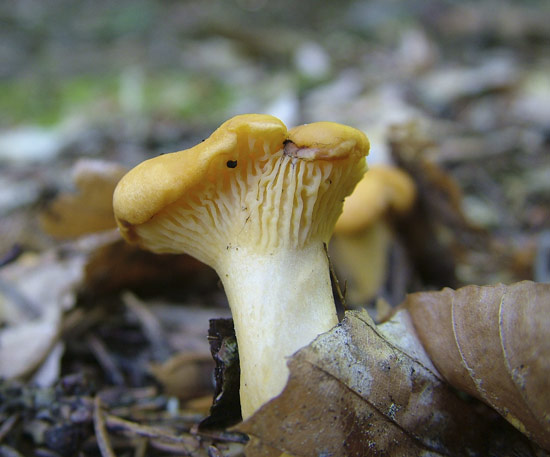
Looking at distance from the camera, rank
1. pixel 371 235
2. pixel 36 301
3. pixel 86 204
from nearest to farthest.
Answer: pixel 36 301, pixel 86 204, pixel 371 235

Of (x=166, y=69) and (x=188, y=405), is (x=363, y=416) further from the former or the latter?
(x=166, y=69)

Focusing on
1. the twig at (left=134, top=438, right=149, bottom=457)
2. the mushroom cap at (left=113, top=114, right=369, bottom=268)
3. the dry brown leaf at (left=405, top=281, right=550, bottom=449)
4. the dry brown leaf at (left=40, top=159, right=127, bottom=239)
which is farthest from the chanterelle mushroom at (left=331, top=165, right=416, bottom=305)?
the twig at (left=134, top=438, right=149, bottom=457)

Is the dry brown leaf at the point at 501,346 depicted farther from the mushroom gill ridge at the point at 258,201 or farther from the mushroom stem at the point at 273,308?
the mushroom gill ridge at the point at 258,201

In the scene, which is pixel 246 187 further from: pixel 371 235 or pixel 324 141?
pixel 371 235

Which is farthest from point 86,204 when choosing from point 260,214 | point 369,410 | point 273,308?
point 369,410

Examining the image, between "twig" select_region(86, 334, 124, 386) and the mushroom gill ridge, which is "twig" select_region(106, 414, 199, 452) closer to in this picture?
"twig" select_region(86, 334, 124, 386)

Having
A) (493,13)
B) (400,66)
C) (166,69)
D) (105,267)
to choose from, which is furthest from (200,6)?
(105,267)
